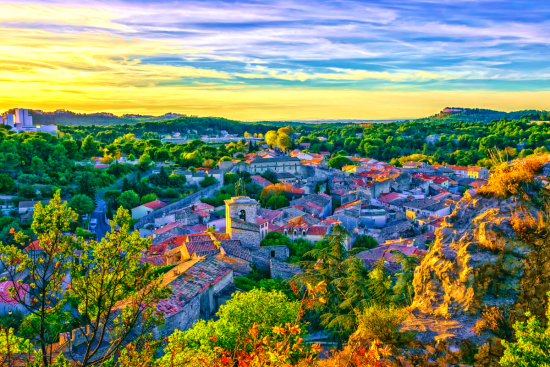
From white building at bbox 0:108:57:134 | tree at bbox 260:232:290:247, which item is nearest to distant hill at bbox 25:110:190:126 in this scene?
white building at bbox 0:108:57:134

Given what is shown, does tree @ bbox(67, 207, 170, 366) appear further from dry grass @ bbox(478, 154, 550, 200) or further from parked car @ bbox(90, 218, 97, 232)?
parked car @ bbox(90, 218, 97, 232)

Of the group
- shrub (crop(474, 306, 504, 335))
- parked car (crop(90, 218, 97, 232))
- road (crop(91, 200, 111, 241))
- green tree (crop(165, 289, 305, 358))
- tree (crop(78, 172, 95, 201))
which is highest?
shrub (crop(474, 306, 504, 335))

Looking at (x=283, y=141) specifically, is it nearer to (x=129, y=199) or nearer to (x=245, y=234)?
(x=129, y=199)

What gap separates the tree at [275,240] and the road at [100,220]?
11.8m

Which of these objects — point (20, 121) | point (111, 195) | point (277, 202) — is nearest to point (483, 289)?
point (277, 202)

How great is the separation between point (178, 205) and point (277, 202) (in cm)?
788

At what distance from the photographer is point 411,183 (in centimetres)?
→ 4503

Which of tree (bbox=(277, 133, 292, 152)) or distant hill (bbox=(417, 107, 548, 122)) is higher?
distant hill (bbox=(417, 107, 548, 122))

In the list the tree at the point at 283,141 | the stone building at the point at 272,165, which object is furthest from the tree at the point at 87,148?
the tree at the point at 283,141

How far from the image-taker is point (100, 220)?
32.2 meters

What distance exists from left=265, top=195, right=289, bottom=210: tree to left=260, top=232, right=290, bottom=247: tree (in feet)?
41.7

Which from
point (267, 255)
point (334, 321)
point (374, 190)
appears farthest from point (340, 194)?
point (334, 321)

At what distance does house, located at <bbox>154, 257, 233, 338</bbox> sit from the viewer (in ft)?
37.1

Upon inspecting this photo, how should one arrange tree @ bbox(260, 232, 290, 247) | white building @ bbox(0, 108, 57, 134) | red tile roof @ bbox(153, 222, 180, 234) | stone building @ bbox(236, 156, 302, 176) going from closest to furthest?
tree @ bbox(260, 232, 290, 247) → red tile roof @ bbox(153, 222, 180, 234) → stone building @ bbox(236, 156, 302, 176) → white building @ bbox(0, 108, 57, 134)
